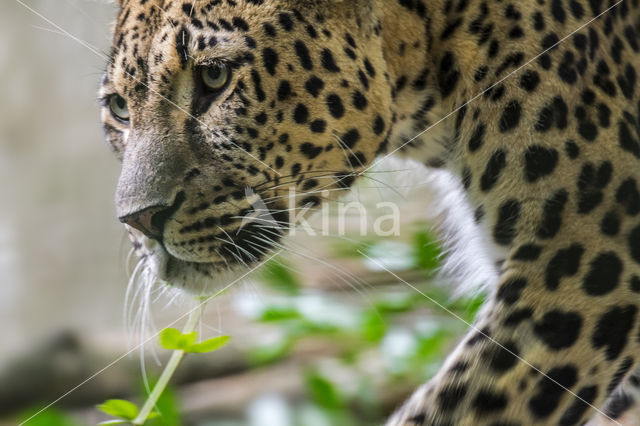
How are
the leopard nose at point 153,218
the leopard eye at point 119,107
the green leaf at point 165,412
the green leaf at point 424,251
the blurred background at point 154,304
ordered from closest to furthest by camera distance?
the green leaf at point 165,412 < the leopard nose at point 153,218 < the leopard eye at point 119,107 < the blurred background at point 154,304 < the green leaf at point 424,251

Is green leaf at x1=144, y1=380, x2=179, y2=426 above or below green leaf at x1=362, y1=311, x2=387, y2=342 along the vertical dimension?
above

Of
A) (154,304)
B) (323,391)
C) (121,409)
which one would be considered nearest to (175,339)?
(121,409)

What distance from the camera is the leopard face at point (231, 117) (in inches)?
101

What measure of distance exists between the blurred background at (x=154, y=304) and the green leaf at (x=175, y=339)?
13.7 inches

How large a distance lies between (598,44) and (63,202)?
23.7ft

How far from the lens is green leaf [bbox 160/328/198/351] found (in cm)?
204

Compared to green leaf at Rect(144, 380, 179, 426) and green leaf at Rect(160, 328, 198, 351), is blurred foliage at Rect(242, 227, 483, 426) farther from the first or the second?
green leaf at Rect(160, 328, 198, 351)

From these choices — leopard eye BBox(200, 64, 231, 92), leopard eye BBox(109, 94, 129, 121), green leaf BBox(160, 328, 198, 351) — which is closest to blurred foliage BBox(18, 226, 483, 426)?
leopard eye BBox(109, 94, 129, 121)

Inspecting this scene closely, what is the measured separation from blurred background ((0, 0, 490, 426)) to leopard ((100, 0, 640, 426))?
36cm

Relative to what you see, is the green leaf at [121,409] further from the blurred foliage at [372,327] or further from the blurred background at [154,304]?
the blurred foliage at [372,327]

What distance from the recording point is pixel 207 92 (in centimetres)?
262

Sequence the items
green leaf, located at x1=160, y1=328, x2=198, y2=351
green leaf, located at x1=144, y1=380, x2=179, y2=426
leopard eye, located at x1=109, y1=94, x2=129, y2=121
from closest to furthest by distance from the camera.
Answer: green leaf, located at x1=160, y1=328, x2=198, y2=351 < green leaf, located at x1=144, y1=380, x2=179, y2=426 < leopard eye, located at x1=109, y1=94, x2=129, y2=121

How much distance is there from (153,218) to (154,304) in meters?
1.62

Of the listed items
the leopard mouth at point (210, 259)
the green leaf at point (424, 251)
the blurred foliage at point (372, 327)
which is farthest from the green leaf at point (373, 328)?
the leopard mouth at point (210, 259)
